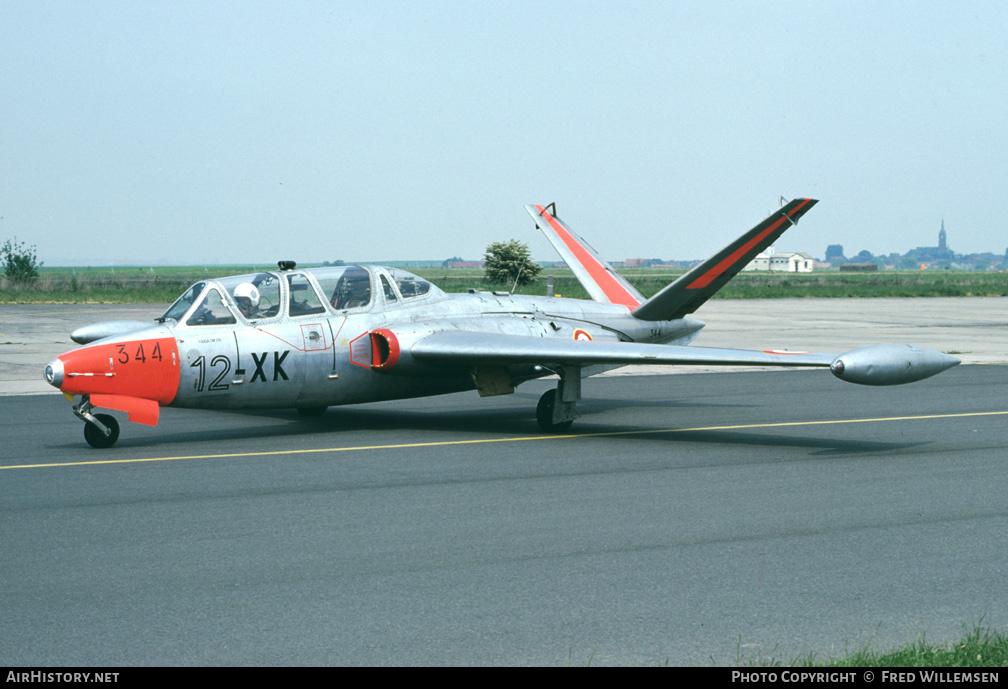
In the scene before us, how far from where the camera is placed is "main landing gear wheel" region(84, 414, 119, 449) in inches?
495

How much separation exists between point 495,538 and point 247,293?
6.91m

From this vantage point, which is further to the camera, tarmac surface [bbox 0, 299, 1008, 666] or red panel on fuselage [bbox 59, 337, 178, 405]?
red panel on fuselage [bbox 59, 337, 178, 405]

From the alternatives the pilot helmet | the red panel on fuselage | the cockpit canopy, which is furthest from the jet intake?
the red panel on fuselage

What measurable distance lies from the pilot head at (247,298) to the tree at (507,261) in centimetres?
7076

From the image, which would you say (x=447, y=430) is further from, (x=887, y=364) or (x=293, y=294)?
(x=887, y=364)

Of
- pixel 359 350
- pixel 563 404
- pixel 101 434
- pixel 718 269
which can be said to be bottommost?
pixel 101 434

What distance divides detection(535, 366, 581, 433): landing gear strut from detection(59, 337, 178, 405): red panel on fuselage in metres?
5.18

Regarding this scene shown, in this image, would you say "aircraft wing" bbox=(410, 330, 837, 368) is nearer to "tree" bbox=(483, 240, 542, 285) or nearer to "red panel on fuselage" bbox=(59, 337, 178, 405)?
"red panel on fuselage" bbox=(59, 337, 178, 405)

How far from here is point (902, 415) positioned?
635 inches

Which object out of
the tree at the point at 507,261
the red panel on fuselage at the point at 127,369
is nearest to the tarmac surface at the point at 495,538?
the red panel on fuselage at the point at 127,369

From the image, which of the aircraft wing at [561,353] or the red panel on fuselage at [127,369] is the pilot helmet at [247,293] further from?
the aircraft wing at [561,353]

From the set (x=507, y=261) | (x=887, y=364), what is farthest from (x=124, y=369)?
(x=507, y=261)

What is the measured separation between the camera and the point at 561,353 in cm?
1340

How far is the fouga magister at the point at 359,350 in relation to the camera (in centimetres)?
1223
